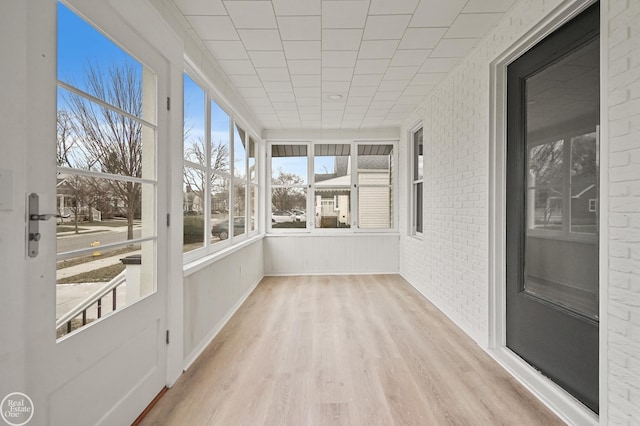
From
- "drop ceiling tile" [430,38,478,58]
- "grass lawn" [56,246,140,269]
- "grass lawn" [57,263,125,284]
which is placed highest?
"drop ceiling tile" [430,38,478,58]

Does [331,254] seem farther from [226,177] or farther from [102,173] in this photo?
[102,173]

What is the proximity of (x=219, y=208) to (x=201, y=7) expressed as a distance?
1902mm

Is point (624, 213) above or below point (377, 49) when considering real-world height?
below

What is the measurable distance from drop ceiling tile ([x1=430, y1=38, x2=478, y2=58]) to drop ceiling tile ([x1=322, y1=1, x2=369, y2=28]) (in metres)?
0.83

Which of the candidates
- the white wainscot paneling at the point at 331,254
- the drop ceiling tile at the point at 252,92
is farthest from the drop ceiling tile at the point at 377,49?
the white wainscot paneling at the point at 331,254

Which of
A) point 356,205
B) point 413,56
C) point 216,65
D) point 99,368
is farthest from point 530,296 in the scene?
point 356,205

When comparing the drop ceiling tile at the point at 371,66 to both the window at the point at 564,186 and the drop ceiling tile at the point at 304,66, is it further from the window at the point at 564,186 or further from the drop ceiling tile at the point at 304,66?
the window at the point at 564,186

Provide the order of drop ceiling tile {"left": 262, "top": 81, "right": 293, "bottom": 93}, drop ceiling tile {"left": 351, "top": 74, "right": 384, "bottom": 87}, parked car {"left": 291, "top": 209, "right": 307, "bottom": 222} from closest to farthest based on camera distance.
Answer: drop ceiling tile {"left": 351, "top": 74, "right": 384, "bottom": 87} < drop ceiling tile {"left": 262, "top": 81, "right": 293, "bottom": 93} < parked car {"left": 291, "top": 209, "right": 307, "bottom": 222}

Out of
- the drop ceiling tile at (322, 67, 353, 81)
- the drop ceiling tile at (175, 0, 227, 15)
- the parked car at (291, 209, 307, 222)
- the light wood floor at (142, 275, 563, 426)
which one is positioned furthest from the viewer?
the parked car at (291, 209, 307, 222)

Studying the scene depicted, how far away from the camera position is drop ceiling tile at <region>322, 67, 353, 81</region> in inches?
131

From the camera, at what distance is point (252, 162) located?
17.4ft

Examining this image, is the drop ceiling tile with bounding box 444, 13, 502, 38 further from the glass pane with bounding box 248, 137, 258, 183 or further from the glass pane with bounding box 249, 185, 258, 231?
the glass pane with bounding box 249, 185, 258, 231

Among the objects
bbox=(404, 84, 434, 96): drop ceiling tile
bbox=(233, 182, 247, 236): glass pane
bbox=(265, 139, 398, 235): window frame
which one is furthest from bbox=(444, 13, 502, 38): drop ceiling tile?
bbox=(265, 139, 398, 235): window frame

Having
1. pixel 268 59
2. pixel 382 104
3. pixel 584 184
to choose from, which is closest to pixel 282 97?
pixel 268 59
